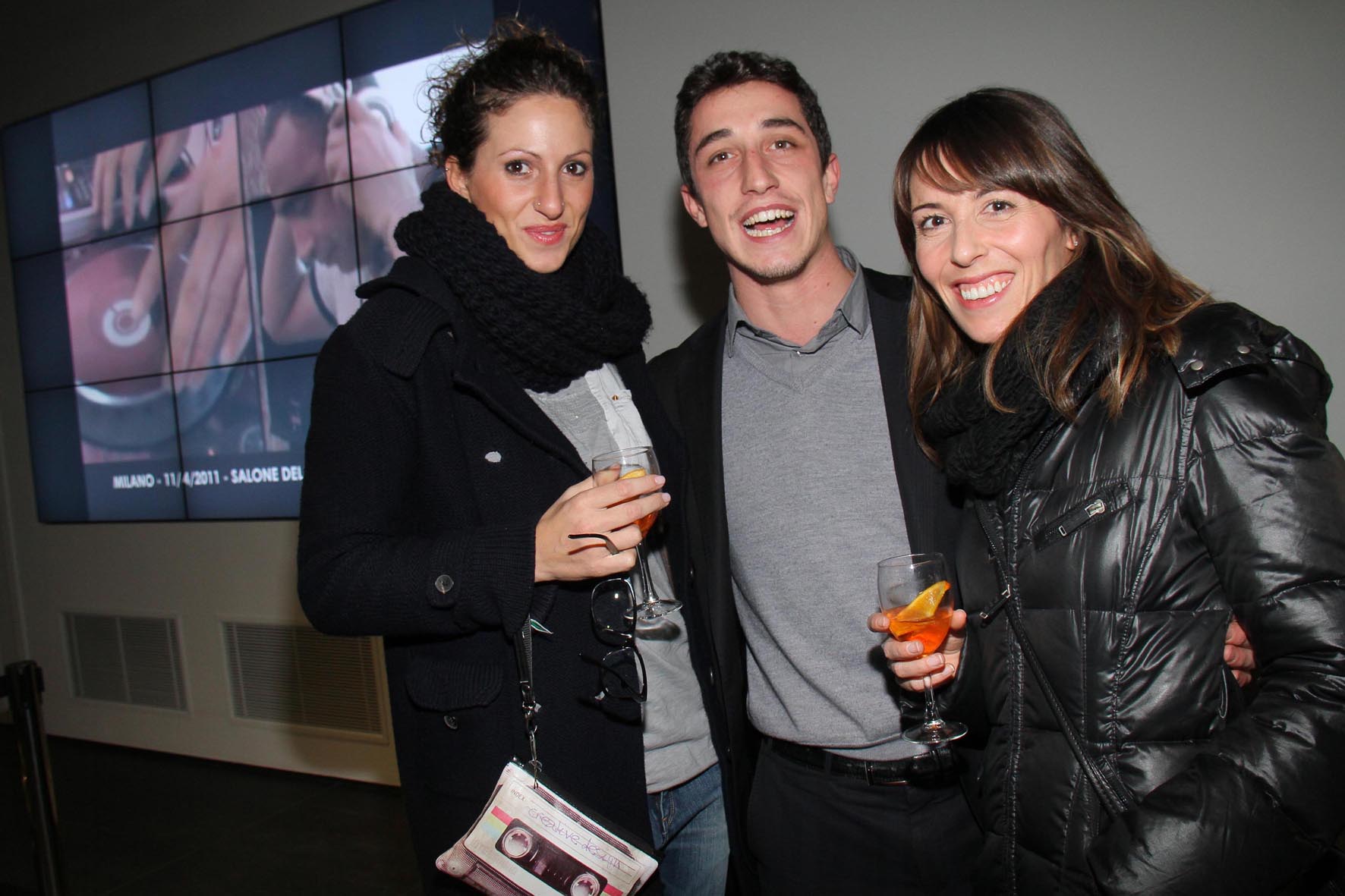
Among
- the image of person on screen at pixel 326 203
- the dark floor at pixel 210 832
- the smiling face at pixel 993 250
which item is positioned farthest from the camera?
the image of person on screen at pixel 326 203

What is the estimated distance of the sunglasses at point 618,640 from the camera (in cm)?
147

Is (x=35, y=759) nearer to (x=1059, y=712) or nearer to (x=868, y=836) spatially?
(x=868, y=836)

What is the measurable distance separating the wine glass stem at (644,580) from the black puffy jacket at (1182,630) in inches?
22.2

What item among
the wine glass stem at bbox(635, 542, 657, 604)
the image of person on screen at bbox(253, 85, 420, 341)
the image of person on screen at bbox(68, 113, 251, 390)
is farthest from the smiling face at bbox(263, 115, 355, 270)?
the wine glass stem at bbox(635, 542, 657, 604)

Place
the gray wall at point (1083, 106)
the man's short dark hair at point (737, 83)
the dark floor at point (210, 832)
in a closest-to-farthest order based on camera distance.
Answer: the man's short dark hair at point (737, 83)
the gray wall at point (1083, 106)
the dark floor at point (210, 832)

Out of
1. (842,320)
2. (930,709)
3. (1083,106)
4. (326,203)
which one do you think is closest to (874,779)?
(930,709)

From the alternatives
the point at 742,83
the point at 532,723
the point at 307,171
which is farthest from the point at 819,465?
the point at 307,171

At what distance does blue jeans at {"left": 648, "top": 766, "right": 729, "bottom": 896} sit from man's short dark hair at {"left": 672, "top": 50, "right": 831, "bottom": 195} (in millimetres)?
1369

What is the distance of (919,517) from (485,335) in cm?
90

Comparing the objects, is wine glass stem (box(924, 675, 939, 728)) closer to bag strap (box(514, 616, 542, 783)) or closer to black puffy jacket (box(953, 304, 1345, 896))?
black puffy jacket (box(953, 304, 1345, 896))

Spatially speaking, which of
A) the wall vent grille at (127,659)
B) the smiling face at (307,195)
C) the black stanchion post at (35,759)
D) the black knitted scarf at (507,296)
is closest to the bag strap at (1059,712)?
the black knitted scarf at (507,296)

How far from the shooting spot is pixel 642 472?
1.33m

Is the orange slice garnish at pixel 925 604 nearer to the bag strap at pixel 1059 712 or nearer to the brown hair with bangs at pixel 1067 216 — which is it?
the bag strap at pixel 1059 712

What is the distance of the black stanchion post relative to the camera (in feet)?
7.15
